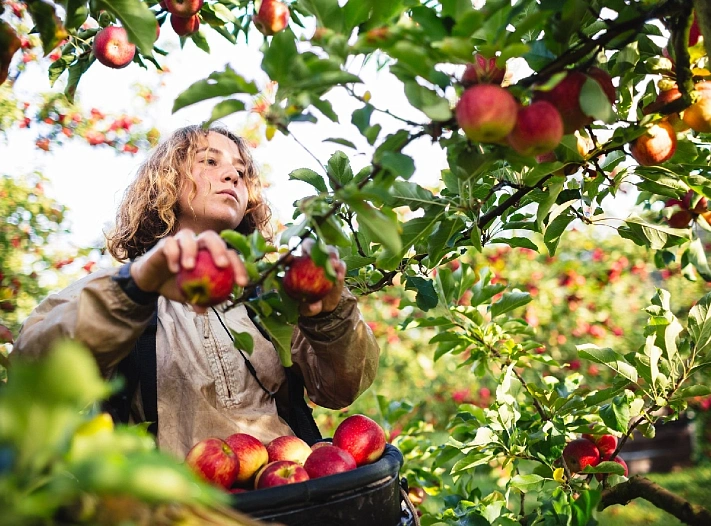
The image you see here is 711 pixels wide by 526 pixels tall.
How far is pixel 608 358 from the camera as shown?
4.50 ft

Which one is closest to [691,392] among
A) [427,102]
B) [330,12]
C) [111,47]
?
[427,102]

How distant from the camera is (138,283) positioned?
0.94m

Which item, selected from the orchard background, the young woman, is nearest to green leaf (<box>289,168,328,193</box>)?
the orchard background

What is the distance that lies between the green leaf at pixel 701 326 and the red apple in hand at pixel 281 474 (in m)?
0.90

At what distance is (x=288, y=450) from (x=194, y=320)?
0.43 m

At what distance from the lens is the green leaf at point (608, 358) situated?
4.50 ft

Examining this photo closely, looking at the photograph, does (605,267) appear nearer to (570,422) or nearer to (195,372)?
(570,422)

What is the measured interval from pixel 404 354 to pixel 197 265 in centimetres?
429

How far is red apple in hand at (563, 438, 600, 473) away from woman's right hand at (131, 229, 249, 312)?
99 centimetres

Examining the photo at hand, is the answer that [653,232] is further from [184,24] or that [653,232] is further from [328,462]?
[184,24]

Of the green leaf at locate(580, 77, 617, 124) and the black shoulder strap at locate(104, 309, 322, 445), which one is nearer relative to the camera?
the green leaf at locate(580, 77, 617, 124)

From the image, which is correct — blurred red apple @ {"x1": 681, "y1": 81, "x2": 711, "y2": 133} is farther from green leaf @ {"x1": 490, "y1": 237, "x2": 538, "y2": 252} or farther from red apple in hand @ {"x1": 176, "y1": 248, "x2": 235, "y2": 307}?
red apple in hand @ {"x1": 176, "y1": 248, "x2": 235, "y2": 307}

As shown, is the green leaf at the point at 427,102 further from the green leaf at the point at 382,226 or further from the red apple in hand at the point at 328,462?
the red apple in hand at the point at 328,462

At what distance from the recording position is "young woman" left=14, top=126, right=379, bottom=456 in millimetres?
954
